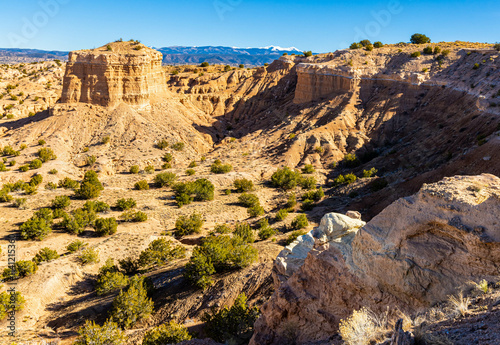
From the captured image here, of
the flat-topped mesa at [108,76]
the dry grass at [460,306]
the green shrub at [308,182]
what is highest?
the flat-topped mesa at [108,76]

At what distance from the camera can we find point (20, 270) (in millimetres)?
18000

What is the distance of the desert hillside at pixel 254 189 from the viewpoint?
7.85 m

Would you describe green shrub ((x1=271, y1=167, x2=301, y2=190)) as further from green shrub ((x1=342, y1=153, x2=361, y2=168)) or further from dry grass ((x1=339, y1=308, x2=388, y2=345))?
dry grass ((x1=339, y1=308, x2=388, y2=345))

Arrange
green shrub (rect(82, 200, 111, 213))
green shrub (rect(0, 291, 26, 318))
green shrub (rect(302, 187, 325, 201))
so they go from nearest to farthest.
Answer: green shrub (rect(0, 291, 26, 318))
green shrub (rect(82, 200, 111, 213))
green shrub (rect(302, 187, 325, 201))

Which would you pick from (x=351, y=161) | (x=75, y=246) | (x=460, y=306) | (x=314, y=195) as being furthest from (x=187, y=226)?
(x=351, y=161)

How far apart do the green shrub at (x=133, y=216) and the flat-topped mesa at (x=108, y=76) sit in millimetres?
24333

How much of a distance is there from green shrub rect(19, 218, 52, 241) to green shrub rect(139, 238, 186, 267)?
23.0 feet

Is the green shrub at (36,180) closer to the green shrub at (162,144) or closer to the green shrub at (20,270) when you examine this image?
the green shrub at (162,144)

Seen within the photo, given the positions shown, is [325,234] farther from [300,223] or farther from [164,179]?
[164,179]

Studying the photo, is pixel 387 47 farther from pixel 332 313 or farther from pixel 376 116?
pixel 332 313

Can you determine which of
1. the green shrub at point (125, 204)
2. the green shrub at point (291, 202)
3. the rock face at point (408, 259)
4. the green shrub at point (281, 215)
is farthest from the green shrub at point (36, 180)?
the rock face at point (408, 259)

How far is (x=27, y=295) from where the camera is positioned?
16984 millimetres

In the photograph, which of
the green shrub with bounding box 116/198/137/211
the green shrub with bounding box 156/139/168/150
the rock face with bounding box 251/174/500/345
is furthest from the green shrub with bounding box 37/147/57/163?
the rock face with bounding box 251/174/500/345

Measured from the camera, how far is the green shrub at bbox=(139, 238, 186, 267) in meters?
19.8
